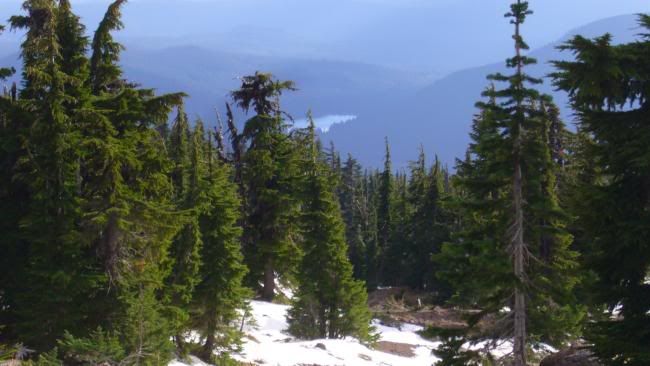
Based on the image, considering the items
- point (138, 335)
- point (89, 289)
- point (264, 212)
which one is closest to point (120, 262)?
point (89, 289)

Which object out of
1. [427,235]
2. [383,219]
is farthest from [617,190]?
[383,219]

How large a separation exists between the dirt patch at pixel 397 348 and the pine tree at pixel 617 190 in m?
22.2

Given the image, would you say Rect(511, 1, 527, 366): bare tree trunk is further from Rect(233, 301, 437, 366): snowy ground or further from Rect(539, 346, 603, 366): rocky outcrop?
Rect(233, 301, 437, 366): snowy ground

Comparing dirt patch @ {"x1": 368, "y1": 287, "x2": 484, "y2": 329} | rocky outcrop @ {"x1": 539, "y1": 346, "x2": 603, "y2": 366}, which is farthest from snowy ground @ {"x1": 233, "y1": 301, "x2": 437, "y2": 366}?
rocky outcrop @ {"x1": 539, "y1": 346, "x2": 603, "y2": 366}

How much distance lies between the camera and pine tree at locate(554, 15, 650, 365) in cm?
1045

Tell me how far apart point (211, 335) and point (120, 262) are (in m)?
7.92

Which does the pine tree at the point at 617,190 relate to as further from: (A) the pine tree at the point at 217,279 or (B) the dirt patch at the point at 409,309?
(B) the dirt patch at the point at 409,309

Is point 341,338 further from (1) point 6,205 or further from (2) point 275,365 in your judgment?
(1) point 6,205

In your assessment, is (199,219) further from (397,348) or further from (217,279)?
(397,348)

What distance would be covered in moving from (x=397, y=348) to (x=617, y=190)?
25.2m

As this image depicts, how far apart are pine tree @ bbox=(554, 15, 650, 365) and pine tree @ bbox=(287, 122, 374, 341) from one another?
18.2 metres

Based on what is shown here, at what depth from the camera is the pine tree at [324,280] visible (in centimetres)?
2927

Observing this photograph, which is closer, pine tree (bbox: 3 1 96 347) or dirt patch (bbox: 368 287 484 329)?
pine tree (bbox: 3 1 96 347)

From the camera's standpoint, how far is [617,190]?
11.1 m
